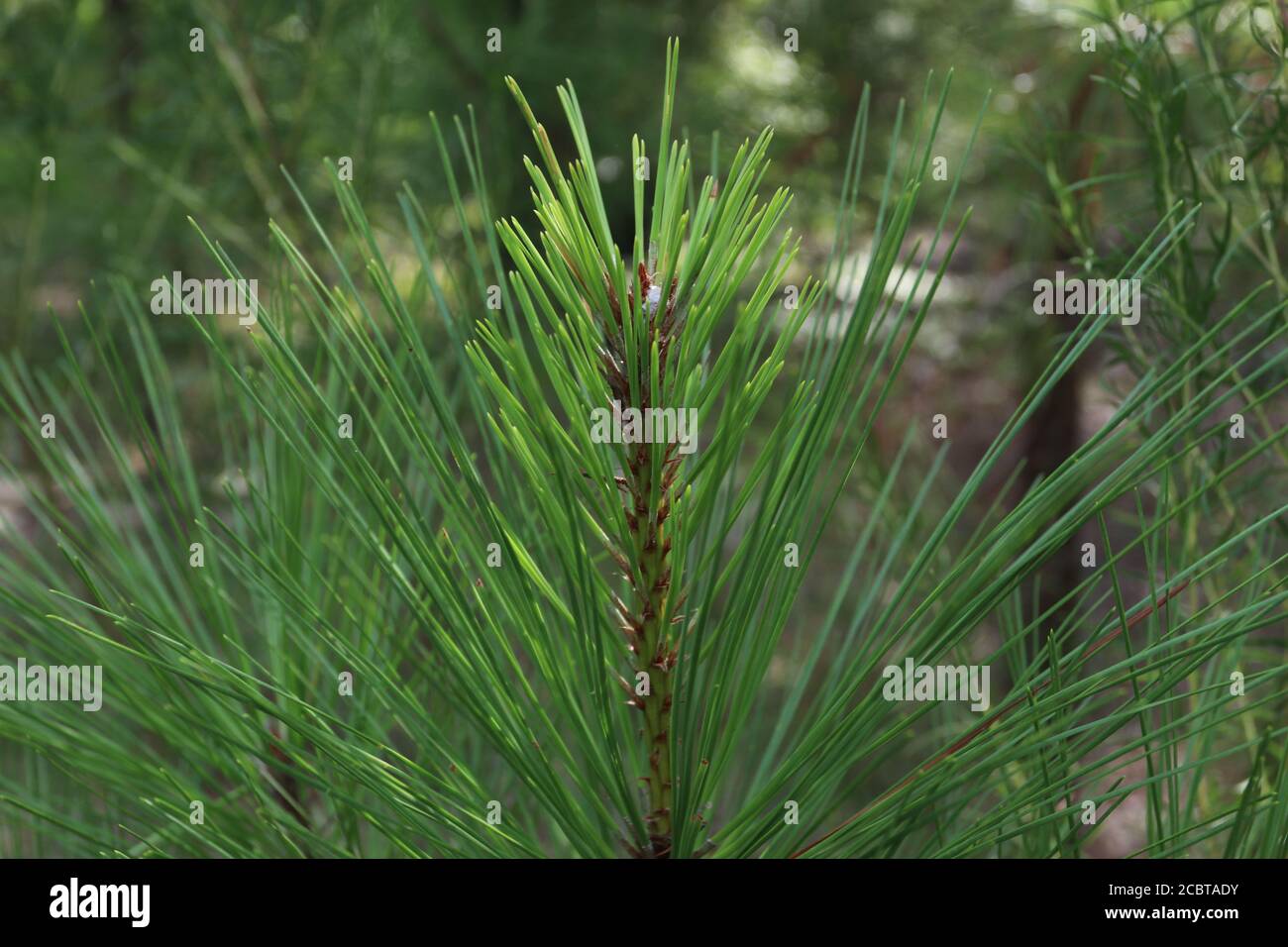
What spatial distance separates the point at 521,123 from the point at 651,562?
105cm

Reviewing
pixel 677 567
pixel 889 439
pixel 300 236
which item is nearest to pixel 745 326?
pixel 677 567

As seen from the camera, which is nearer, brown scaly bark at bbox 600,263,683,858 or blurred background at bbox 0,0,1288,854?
brown scaly bark at bbox 600,263,683,858

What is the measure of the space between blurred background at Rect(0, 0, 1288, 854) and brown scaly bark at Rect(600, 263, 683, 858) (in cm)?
48

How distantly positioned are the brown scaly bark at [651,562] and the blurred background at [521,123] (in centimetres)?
48

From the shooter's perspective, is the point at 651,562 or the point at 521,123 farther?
the point at 521,123

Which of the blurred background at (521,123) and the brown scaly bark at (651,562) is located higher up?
the blurred background at (521,123)

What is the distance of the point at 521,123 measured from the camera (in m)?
1.27

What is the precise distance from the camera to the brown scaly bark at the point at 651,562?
0.31 m

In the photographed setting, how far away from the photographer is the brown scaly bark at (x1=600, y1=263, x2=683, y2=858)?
0.31 meters

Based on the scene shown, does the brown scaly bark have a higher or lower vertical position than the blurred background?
lower

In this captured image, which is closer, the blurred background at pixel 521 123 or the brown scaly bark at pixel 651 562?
the brown scaly bark at pixel 651 562

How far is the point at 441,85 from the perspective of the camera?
1.28m

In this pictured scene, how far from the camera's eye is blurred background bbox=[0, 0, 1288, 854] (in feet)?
3.50
